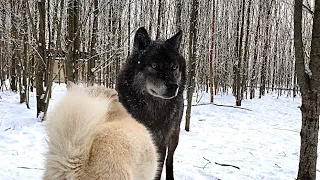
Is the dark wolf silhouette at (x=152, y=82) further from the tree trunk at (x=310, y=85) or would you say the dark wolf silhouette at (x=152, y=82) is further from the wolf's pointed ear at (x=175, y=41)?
the tree trunk at (x=310, y=85)

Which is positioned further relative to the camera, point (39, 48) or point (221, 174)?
point (39, 48)

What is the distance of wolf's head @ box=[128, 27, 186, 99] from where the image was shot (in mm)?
4098

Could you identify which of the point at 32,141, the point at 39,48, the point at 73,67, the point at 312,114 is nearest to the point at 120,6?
the point at 39,48

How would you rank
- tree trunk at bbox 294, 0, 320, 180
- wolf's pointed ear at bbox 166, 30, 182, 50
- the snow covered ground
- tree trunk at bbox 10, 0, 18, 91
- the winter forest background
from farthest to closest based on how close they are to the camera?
tree trunk at bbox 10, 0, 18, 91 < the winter forest background < the snow covered ground < wolf's pointed ear at bbox 166, 30, 182, 50 < tree trunk at bbox 294, 0, 320, 180

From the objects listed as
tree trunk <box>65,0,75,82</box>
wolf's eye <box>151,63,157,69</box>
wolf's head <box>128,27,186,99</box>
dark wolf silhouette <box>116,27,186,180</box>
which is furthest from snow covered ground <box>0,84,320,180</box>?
tree trunk <box>65,0,75,82</box>

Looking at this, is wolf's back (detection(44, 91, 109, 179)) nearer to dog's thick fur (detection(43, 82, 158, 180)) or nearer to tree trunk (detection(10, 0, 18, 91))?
dog's thick fur (detection(43, 82, 158, 180))

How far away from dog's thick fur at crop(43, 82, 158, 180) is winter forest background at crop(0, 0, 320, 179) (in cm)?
106

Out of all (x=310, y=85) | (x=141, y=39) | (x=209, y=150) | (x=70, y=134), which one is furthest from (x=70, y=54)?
(x=70, y=134)

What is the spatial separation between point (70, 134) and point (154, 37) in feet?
77.0

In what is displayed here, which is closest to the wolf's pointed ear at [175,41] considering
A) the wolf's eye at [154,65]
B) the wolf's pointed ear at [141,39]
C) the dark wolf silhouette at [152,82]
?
the dark wolf silhouette at [152,82]

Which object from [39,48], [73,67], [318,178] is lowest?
[318,178]

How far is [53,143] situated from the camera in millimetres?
1803

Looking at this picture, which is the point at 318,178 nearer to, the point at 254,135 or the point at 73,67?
the point at 254,135

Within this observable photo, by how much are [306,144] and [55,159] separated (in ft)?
11.4
